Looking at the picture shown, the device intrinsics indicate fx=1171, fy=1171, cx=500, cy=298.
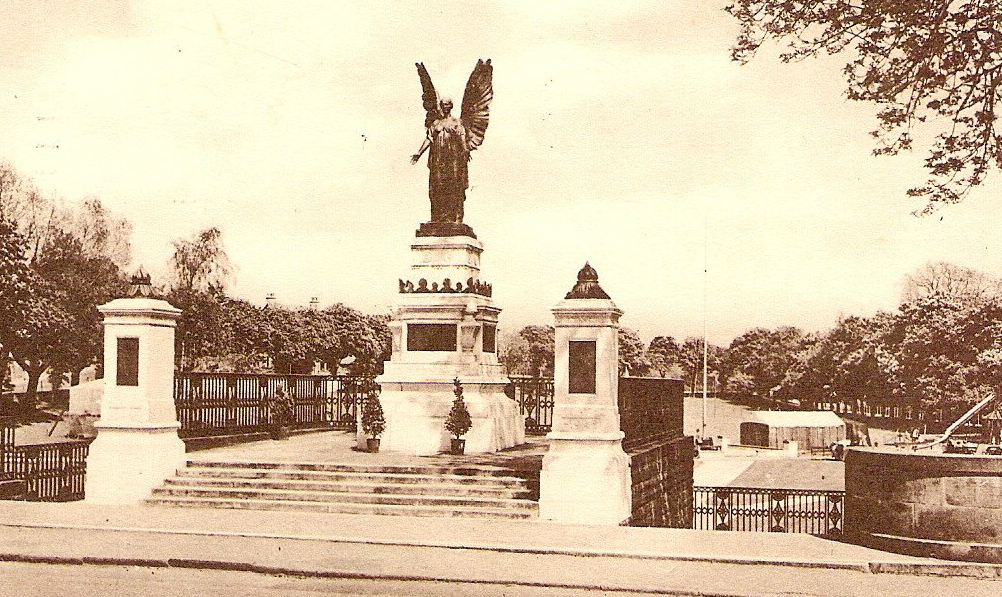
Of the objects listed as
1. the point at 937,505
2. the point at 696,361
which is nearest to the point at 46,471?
the point at 937,505

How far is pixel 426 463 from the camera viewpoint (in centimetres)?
1806

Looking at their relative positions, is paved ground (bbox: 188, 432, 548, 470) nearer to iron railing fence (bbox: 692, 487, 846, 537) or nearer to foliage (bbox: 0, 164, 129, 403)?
iron railing fence (bbox: 692, 487, 846, 537)

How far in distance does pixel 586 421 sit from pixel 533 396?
952 centimetres

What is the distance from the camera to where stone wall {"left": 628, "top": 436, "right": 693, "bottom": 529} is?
17.5 metres

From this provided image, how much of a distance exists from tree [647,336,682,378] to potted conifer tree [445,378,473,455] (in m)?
124

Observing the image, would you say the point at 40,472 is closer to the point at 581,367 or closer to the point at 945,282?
the point at 581,367

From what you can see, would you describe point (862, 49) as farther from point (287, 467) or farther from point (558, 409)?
point (287, 467)

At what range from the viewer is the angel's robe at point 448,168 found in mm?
21641

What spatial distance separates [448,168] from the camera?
71.0 ft

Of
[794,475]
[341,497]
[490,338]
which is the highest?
[490,338]

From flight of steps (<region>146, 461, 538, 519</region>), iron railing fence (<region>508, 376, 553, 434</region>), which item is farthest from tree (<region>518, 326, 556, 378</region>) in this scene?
flight of steps (<region>146, 461, 538, 519</region>)

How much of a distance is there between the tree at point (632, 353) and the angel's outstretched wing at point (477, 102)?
330 ft

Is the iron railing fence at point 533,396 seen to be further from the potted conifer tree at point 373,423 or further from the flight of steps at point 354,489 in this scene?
the flight of steps at point 354,489

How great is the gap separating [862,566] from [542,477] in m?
4.95
